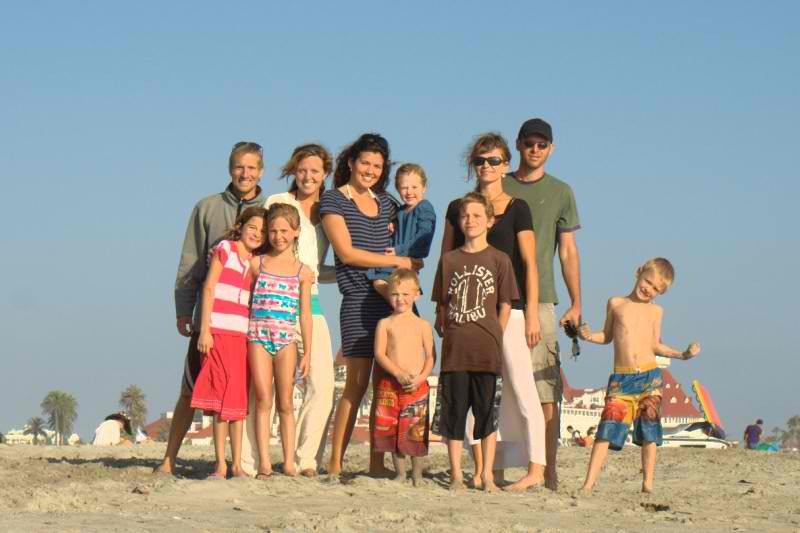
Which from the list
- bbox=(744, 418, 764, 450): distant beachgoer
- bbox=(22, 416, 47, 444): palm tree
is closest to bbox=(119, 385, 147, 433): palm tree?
bbox=(22, 416, 47, 444): palm tree

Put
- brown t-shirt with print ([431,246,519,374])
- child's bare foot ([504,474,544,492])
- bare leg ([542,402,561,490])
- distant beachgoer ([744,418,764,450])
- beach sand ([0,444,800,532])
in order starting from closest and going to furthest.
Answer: beach sand ([0,444,800,532])
brown t-shirt with print ([431,246,519,374])
child's bare foot ([504,474,544,492])
bare leg ([542,402,561,490])
distant beachgoer ([744,418,764,450])

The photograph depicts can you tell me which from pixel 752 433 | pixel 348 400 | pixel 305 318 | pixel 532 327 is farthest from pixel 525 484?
pixel 752 433

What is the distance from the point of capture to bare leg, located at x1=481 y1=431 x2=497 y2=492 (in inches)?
316

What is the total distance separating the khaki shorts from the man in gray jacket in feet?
7.27

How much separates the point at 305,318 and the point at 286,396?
550 mm

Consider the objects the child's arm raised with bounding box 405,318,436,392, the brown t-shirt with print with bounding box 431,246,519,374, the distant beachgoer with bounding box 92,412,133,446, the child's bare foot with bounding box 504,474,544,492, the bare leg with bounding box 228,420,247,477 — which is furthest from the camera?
the distant beachgoer with bounding box 92,412,133,446

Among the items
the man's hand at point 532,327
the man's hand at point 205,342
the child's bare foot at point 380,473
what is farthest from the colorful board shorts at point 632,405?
the man's hand at point 205,342

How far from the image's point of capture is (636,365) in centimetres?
827

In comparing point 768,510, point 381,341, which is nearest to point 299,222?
point 381,341

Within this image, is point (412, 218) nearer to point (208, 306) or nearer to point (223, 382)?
point (208, 306)

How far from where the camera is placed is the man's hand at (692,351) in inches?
316

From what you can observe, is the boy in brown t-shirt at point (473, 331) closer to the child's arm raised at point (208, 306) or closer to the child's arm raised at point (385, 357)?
the child's arm raised at point (385, 357)

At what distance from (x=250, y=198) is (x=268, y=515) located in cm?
297

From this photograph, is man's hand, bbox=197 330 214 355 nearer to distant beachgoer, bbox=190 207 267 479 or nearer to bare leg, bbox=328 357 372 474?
distant beachgoer, bbox=190 207 267 479
